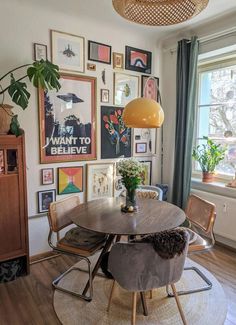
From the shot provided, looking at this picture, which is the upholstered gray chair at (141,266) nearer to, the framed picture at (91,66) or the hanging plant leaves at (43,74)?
the hanging plant leaves at (43,74)

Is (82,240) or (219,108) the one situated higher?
(219,108)

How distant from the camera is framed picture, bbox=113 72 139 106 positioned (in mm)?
3217

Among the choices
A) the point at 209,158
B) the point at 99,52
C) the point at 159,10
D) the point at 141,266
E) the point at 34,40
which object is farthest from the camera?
the point at 209,158

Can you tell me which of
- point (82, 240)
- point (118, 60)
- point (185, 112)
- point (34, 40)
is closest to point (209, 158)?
point (185, 112)

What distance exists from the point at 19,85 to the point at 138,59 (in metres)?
1.76

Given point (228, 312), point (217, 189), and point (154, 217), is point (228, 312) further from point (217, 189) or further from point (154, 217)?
point (217, 189)

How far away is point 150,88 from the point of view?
11.7 ft

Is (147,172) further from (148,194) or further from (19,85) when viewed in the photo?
(19,85)

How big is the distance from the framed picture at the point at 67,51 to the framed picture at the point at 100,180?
1.17 m

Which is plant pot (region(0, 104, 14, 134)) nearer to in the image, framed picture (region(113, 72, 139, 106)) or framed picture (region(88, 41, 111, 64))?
framed picture (region(88, 41, 111, 64))

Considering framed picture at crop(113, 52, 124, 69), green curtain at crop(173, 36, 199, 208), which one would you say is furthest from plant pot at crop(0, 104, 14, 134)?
green curtain at crop(173, 36, 199, 208)

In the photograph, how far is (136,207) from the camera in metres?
2.28

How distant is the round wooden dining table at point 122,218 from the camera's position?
1.82 meters

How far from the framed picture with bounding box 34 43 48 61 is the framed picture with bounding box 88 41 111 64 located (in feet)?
1.73
